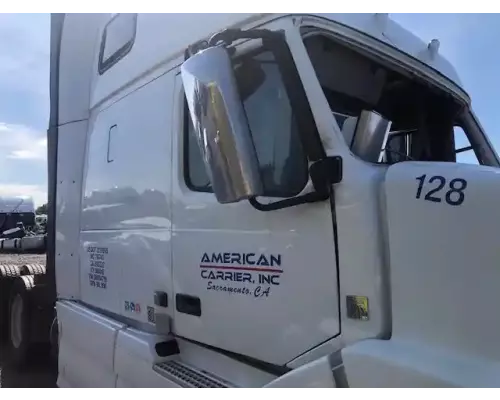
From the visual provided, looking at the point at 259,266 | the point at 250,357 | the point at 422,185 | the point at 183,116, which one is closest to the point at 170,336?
the point at 250,357

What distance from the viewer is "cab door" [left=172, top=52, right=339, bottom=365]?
78.2 inches

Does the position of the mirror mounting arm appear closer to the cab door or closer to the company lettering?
the cab door

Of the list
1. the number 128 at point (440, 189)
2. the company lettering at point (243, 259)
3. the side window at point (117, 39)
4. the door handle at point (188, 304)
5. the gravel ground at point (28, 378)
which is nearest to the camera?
the number 128 at point (440, 189)

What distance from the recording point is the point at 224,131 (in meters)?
1.83

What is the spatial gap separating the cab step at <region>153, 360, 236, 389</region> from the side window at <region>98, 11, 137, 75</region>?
196 centimetres

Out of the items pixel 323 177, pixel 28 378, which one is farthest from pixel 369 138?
pixel 28 378

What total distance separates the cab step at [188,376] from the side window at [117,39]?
1956 millimetres

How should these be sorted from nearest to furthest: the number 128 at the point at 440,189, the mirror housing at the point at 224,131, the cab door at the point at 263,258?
the number 128 at the point at 440,189 → the mirror housing at the point at 224,131 → the cab door at the point at 263,258

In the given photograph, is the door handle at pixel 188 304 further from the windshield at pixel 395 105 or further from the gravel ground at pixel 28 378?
the gravel ground at pixel 28 378

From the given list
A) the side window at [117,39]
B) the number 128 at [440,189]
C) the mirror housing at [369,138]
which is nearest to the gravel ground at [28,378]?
the side window at [117,39]

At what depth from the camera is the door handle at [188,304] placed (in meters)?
2.54

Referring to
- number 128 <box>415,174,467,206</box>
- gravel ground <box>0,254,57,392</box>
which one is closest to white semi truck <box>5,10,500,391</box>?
number 128 <box>415,174,467,206</box>

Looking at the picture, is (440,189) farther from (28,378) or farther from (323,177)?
(28,378)

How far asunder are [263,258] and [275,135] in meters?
0.52
